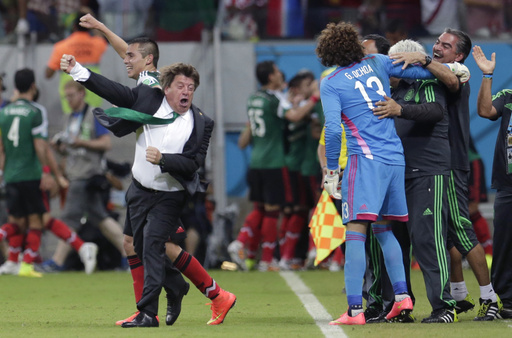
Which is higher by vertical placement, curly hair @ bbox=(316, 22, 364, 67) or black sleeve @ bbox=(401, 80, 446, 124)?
curly hair @ bbox=(316, 22, 364, 67)

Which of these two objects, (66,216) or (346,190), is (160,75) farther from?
(66,216)

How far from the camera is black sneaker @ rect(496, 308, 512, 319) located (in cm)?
758

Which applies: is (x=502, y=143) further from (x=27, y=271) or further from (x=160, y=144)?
(x=27, y=271)

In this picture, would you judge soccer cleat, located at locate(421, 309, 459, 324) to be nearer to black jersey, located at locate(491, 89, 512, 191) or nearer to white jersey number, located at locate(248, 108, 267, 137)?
black jersey, located at locate(491, 89, 512, 191)

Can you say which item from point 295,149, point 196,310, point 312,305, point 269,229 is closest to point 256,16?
point 295,149

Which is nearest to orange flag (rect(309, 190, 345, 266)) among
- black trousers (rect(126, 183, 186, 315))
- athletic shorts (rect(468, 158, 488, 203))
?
black trousers (rect(126, 183, 186, 315))

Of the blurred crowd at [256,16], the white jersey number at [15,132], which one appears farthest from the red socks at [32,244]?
the blurred crowd at [256,16]

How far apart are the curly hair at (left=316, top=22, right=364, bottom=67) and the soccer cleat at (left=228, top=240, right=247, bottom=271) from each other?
652 cm

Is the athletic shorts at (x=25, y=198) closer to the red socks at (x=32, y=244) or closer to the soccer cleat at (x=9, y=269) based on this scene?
the red socks at (x=32, y=244)

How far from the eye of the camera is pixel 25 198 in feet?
42.2

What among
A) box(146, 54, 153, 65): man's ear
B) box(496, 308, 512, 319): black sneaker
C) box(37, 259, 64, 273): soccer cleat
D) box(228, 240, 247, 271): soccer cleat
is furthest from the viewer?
box(37, 259, 64, 273): soccer cleat

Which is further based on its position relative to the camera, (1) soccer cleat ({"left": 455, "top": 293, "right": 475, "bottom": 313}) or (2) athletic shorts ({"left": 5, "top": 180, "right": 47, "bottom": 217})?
(2) athletic shorts ({"left": 5, "top": 180, "right": 47, "bottom": 217})

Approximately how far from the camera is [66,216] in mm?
13328

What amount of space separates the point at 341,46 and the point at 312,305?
9.00 ft
